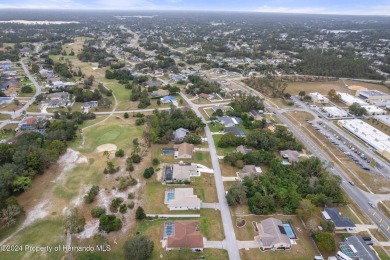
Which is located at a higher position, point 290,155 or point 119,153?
point 290,155

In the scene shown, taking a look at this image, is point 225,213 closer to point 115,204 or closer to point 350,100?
point 115,204

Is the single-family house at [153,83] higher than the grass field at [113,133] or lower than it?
higher

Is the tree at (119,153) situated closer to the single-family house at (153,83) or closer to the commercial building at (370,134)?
the single-family house at (153,83)

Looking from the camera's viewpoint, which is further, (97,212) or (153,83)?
(153,83)

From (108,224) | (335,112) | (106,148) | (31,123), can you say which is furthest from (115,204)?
(335,112)

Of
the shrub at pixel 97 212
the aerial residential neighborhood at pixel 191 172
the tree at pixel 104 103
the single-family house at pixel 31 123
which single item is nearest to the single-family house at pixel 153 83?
the aerial residential neighborhood at pixel 191 172

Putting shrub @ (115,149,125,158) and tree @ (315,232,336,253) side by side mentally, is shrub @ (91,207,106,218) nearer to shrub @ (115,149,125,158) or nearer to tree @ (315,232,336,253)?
shrub @ (115,149,125,158)
